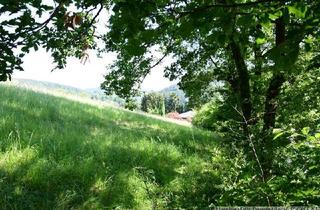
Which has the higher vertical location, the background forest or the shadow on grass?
the background forest

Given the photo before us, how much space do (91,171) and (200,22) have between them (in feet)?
20.6

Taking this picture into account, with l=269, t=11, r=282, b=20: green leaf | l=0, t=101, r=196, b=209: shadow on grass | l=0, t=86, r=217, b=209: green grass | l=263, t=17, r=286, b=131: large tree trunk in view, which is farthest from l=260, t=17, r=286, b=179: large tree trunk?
l=269, t=11, r=282, b=20: green leaf

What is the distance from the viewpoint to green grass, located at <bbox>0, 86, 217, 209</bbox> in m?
7.09

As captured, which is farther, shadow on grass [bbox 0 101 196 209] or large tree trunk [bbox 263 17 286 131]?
large tree trunk [bbox 263 17 286 131]

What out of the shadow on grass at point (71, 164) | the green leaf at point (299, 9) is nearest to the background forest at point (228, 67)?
the green leaf at point (299, 9)

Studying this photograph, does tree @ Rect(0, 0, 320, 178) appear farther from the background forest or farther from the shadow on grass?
the shadow on grass

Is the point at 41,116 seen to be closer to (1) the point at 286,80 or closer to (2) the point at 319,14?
(1) the point at 286,80

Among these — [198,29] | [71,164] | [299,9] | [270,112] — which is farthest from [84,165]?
[299,9]

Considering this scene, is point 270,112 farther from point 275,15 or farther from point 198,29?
point 275,15

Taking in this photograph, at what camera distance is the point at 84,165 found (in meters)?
8.24

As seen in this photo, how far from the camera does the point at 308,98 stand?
962 centimetres

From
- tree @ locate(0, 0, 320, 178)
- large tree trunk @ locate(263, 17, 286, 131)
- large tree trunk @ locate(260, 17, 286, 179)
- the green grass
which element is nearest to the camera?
tree @ locate(0, 0, 320, 178)

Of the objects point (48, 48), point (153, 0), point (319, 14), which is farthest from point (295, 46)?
point (48, 48)

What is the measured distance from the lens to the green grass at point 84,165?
23.3 feet
